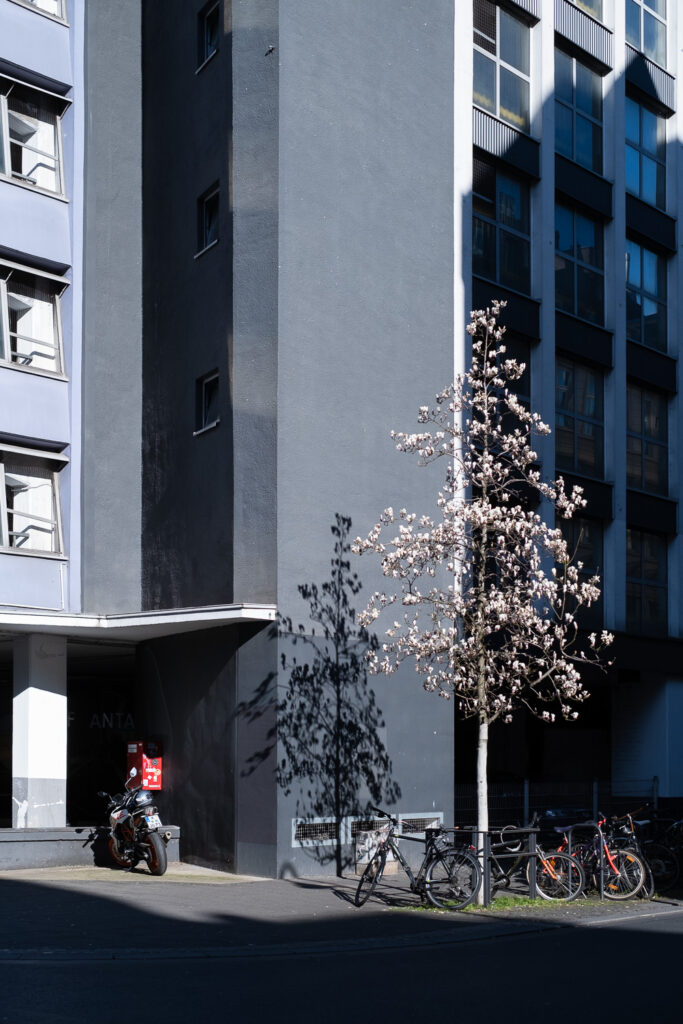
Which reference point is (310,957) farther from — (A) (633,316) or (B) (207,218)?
(A) (633,316)

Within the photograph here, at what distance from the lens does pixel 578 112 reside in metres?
26.4

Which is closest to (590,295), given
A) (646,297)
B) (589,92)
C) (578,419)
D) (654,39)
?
(646,297)

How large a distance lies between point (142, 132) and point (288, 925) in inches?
549

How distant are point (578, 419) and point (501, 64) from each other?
22.1 feet

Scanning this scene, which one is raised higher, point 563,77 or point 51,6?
point 563,77

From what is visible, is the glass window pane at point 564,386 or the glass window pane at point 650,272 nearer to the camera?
the glass window pane at point 564,386

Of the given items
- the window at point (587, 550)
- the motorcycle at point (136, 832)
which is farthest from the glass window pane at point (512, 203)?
the motorcycle at point (136, 832)

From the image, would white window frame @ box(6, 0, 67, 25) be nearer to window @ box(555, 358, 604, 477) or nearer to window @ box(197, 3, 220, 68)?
window @ box(197, 3, 220, 68)

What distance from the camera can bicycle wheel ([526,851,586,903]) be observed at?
15.4m

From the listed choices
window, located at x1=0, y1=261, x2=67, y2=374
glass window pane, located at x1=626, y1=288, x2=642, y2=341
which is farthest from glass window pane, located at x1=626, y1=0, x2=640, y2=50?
window, located at x1=0, y1=261, x2=67, y2=374

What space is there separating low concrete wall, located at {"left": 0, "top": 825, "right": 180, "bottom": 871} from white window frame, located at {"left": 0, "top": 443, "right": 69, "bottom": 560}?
4.06 m

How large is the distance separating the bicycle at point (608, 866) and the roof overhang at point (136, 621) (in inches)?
197

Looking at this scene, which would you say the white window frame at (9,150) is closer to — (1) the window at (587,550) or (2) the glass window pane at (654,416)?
(1) the window at (587,550)

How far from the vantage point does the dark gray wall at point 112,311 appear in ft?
68.3
